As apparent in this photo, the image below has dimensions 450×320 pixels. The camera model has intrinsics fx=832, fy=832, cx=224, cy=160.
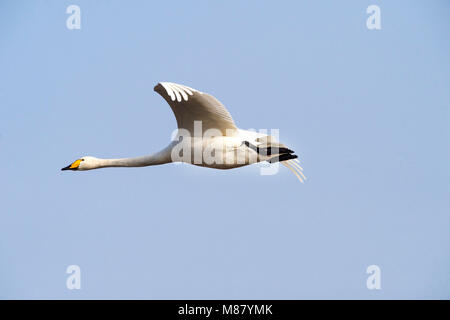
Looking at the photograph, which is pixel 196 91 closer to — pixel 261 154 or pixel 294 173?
pixel 261 154

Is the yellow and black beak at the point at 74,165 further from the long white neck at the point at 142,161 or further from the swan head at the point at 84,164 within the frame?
the long white neck at the point at 142,161

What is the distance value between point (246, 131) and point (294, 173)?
101 inches

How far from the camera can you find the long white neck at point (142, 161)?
2050cm

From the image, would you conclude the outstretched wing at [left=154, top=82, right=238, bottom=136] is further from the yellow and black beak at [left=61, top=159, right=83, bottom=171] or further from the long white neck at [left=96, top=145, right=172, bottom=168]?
the yellow and black beak at [left=61, top=159, right=83, bottom=171]

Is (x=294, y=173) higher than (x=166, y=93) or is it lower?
lower

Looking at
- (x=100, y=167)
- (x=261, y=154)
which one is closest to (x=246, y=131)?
(x=261, y=154)

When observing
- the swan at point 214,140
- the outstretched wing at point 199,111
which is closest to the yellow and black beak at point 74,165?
the swan at point 214,140

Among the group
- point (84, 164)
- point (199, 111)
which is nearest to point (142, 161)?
point (84, 164)

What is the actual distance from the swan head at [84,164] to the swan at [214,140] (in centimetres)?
271

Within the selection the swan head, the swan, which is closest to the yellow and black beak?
the swan head

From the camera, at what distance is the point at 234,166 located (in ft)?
64.3

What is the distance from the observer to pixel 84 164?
22.1m

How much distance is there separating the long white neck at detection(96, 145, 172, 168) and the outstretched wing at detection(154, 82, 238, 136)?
936mm

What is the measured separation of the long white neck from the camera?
67.3ft
